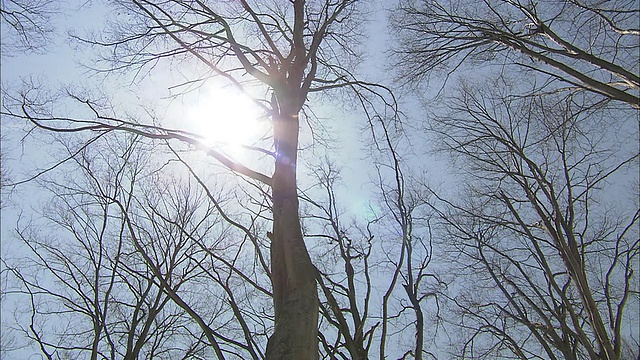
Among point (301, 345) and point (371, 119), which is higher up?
point (371, 119)

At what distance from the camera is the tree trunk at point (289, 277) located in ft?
9.15

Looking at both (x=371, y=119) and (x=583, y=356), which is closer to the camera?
(x=371, y=119)

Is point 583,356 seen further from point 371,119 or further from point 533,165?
point 371,119

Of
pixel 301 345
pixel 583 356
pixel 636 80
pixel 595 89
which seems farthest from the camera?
pixel 583 356

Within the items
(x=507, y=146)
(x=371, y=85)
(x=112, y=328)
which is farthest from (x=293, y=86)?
(x=112, y=328)

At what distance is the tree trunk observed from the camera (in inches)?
110

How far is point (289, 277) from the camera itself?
3.19 meters

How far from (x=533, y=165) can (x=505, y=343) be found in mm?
3628

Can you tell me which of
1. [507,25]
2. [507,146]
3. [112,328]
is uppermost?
[507,146]

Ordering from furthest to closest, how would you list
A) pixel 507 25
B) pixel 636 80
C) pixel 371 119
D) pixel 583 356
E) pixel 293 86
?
pixel 583 356 → pixel 371 119 → pixel 507 25 → pixel 293 86 → pixel 636 80

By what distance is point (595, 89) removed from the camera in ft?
14.0

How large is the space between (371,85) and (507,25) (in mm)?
2057

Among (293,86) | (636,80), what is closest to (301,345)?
(293,86)

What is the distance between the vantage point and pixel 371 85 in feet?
21.2
